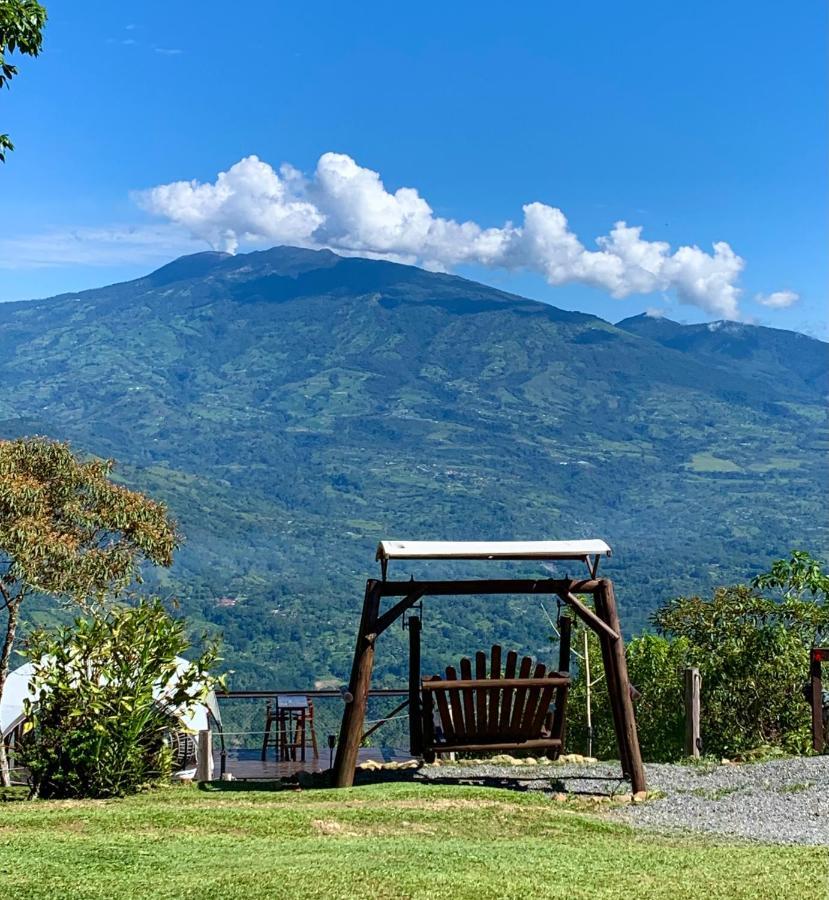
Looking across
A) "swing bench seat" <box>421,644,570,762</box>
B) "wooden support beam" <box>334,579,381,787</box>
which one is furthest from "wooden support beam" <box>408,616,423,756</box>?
"wooden support beam" <box>334,579,381,787</box>

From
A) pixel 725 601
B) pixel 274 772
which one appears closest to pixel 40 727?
pixel 274 772

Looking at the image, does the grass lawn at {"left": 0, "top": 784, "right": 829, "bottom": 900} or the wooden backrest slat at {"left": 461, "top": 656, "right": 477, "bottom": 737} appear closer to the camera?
the grass lawn at {"left": 0, "top": 784, "right": 829, "bottom": 900}

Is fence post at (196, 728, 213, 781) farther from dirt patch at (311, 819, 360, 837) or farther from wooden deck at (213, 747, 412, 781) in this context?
dirt patch at (311, 819, 360, 837)

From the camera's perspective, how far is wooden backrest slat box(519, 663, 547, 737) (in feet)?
45.5

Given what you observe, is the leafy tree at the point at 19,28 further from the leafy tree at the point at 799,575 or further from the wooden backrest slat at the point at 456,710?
the leafy tree at the point at 799,575

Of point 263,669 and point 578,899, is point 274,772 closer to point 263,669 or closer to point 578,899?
point 578,899

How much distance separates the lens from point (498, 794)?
11.4 m

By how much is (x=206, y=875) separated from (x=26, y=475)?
10.6 metres

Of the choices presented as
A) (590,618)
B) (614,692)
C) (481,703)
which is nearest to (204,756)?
(481,703)

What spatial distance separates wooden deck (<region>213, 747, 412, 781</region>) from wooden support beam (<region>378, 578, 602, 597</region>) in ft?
23.7

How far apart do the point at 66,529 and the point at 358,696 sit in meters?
7.08

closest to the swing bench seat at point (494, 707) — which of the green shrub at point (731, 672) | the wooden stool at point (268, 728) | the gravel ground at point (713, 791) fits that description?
the gravel ground at point (713, 791)

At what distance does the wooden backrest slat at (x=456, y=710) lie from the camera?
13.6 metres

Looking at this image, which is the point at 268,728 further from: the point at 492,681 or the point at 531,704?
the point at 492,681
